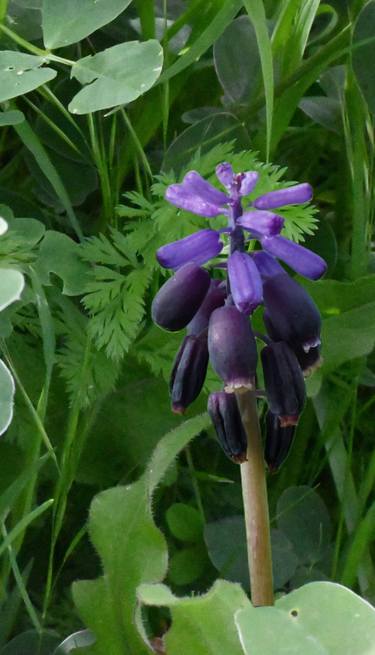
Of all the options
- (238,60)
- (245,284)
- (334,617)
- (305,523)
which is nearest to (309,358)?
(245,284)

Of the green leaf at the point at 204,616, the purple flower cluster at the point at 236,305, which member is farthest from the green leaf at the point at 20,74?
the green leaf at the point at 204,616

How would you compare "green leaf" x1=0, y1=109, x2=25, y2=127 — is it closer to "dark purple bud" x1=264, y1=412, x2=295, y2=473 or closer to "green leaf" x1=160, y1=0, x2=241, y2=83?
"green leaf" x1=160, y1=0, x2=241, y2=83

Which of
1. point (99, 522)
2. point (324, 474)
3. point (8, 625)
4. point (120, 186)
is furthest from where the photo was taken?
point (324, 474)

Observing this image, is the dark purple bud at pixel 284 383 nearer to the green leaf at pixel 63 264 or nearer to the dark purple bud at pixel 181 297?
the dark purple bud at pixel 181 297

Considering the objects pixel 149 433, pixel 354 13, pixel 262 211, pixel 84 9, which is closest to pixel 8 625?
pixel 149 433

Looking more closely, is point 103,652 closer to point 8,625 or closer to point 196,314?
point 8,625

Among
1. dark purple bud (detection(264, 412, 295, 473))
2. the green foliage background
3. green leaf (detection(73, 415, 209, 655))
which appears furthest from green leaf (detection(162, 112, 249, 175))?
dark purple bud (detection(264, 412, 295, 473))
